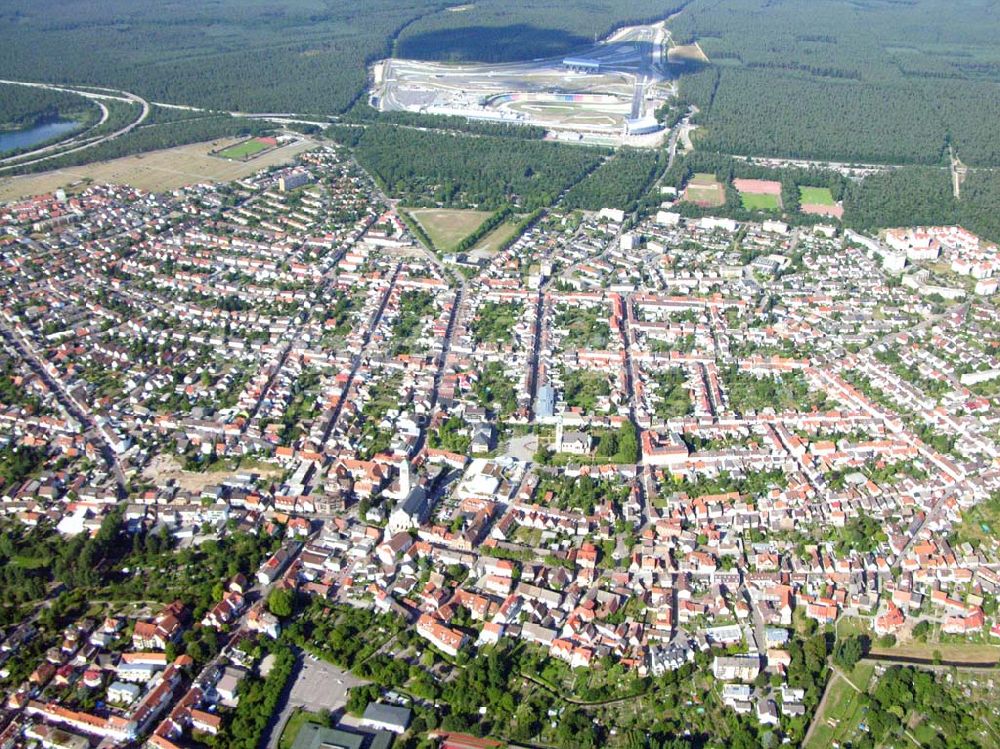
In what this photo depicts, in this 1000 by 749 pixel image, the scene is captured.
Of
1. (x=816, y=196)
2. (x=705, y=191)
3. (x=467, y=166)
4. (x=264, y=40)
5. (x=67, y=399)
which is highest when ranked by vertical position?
(x=264, y=40)

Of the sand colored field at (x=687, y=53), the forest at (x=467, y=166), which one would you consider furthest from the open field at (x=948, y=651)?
the sand colored field at (x=687, y=53)

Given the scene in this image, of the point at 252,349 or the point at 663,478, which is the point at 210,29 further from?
the point at 663,478

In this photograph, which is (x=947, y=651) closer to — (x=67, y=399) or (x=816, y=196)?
(x=67, y=399)

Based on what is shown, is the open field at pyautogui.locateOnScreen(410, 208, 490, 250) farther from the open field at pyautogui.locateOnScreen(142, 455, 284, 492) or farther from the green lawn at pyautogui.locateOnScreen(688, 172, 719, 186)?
the open field at pyautogui.locateOnScreen(142, 455, 284, 492)

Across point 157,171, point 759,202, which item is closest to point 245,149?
point 157,171

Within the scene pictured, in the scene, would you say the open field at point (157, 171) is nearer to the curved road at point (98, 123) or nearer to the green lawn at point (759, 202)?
the curved road at point (98, 123)

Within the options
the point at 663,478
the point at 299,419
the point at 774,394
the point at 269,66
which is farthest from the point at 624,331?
the point at 269,66

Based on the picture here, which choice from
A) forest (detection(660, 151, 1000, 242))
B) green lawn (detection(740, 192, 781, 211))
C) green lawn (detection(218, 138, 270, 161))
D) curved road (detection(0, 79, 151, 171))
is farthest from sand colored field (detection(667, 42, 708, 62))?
curved road (detection(0, 79, 151, 171))
